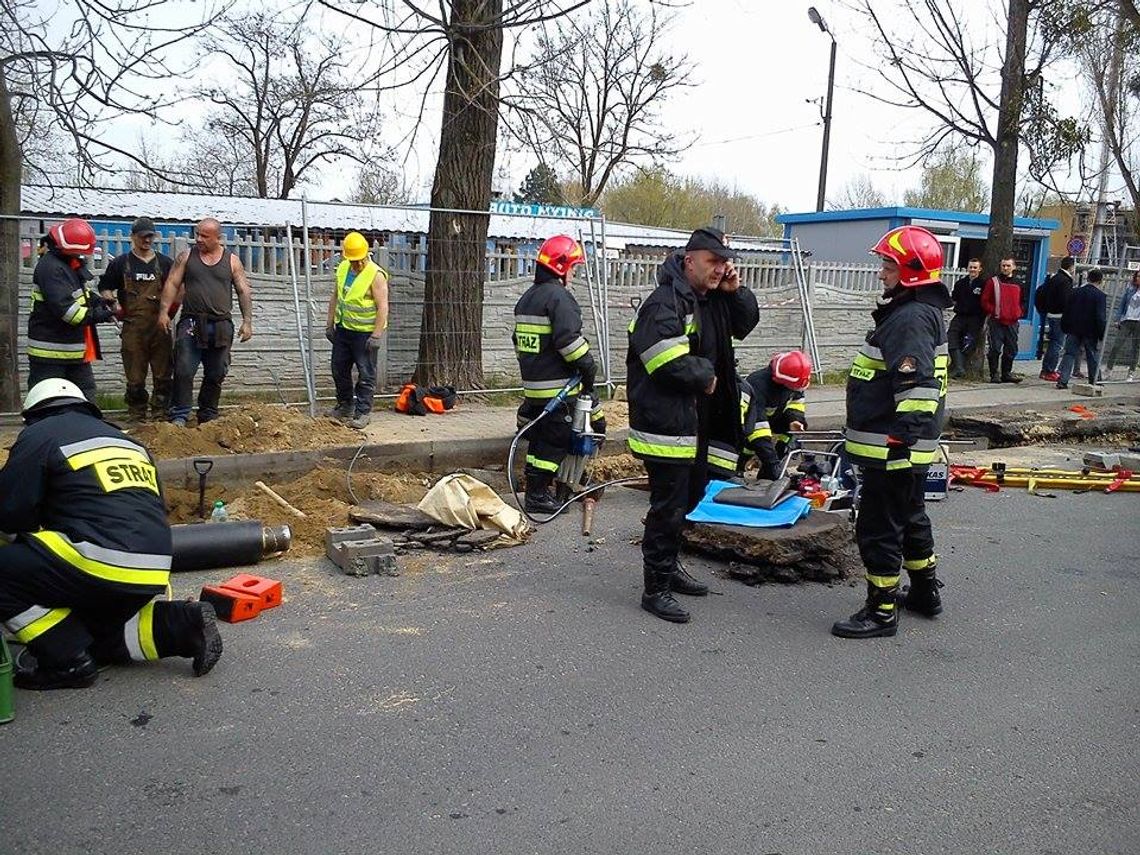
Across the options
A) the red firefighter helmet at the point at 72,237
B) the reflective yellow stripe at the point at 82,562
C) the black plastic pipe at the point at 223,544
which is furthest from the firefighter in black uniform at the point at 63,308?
the reflective yellow stripe at the point at 82,562

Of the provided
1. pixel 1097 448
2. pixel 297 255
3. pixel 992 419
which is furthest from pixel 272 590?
pixel 1097 448

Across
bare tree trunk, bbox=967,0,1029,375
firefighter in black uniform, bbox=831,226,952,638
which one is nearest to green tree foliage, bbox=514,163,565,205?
bare tree trunk, bbox=967,0,1029,375

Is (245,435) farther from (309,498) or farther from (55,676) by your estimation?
(55,676)

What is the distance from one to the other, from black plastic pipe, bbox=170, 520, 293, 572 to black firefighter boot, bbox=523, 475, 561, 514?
1.99 meters

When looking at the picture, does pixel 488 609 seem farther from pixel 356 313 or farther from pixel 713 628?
pixel 356 313

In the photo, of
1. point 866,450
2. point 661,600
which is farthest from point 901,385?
point 661,600

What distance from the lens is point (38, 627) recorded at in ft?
13.8

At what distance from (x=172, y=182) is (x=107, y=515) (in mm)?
6762

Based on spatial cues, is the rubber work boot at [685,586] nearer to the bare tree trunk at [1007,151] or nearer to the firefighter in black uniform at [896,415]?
the firefighter in black uniform at [896,415]

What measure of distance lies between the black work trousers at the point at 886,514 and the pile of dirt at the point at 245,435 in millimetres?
4674

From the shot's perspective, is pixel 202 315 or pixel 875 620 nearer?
pixel 875 620

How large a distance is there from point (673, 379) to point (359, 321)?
189 inches

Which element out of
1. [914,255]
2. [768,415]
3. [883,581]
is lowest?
[883,581]

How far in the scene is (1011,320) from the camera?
15250 millimetres
